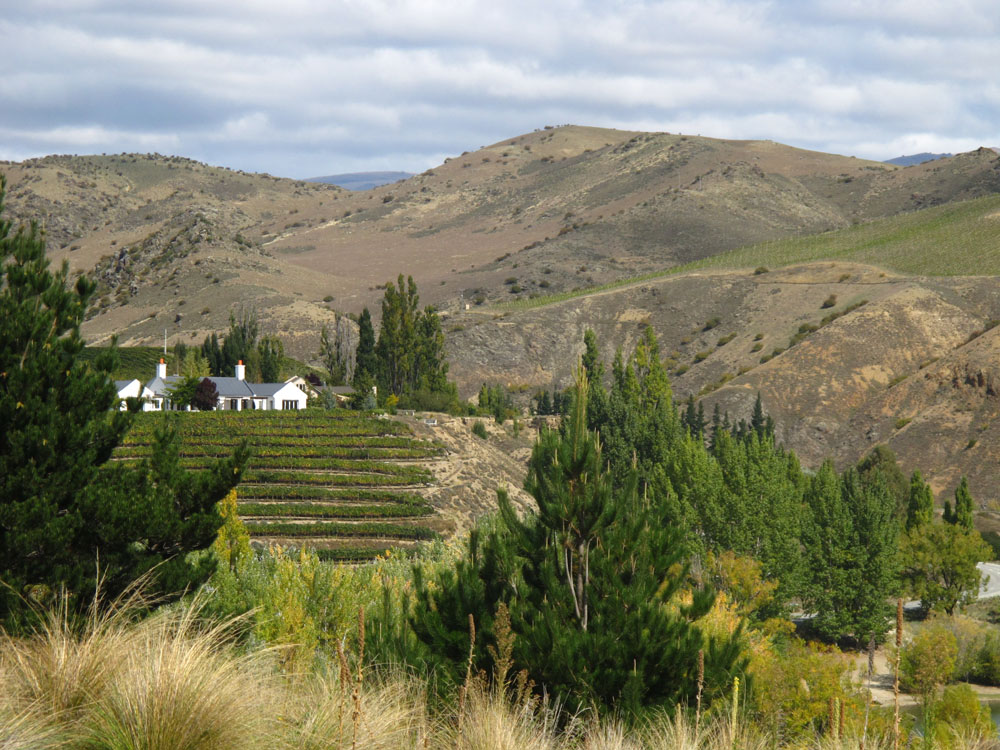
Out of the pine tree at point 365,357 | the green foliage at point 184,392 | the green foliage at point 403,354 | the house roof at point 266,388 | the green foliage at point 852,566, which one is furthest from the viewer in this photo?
the green foliage at point 403,354

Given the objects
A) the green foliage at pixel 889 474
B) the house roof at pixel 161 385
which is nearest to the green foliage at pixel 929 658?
the green foliage at pixel 889 474

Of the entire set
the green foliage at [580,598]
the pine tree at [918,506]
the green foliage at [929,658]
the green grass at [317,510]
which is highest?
the green foliage at [580,598]

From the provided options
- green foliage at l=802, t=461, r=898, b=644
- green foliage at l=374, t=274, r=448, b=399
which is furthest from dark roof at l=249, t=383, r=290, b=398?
green foliage at l=802, t=461, r=898, b=644

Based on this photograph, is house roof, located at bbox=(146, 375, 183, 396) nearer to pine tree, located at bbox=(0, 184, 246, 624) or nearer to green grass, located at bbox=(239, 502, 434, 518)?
green grass, located at bbox=(239, 502, 434, 518)

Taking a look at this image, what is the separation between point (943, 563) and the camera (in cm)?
5928

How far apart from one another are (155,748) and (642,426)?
191 ft

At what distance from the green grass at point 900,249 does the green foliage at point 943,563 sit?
6134 cm

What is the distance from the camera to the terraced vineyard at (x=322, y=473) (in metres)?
49.9

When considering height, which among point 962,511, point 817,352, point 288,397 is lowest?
point 962,511

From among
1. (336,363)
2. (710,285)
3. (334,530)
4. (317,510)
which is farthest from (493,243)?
(334,530)

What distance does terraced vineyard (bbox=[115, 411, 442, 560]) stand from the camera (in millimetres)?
49938

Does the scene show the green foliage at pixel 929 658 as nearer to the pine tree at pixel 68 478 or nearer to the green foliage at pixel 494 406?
the pine tree at pixel 68 478

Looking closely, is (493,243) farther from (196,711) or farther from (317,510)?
(196,711)

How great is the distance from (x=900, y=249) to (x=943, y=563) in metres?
77.7
